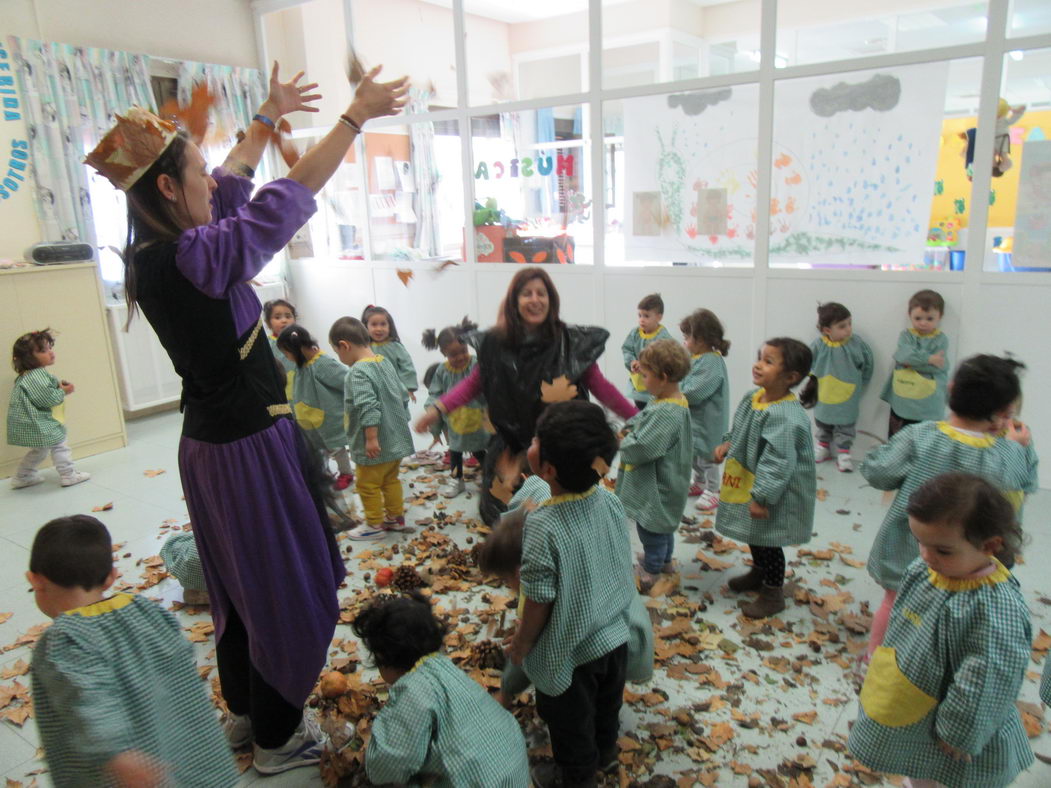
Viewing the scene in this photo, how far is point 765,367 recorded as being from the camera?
112 inches

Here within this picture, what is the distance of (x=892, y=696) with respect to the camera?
1.73m

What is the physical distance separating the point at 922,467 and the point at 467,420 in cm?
245

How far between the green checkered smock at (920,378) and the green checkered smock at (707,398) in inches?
46.1

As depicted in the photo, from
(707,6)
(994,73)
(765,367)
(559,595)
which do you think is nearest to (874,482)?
(765,367)

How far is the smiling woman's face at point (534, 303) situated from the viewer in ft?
9.00

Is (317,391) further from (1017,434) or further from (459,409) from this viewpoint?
(1017,434)

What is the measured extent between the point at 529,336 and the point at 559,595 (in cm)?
120

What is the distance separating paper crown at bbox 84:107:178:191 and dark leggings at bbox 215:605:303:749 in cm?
123

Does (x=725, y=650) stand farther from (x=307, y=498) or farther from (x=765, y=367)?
(x=307, y=498)

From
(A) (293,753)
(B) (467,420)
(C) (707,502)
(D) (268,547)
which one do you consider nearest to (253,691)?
(A) (293,753)

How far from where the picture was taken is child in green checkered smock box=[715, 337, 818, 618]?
282 centimetres

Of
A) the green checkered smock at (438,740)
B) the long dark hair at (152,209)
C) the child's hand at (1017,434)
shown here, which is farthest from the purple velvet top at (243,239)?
the child's hand at (1017,434)

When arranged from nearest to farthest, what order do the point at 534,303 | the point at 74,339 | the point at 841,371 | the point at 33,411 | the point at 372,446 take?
the point at 534,303 → the point at 372,446 → the point at 841,371 → the point at 33,411 → the point at 74,339

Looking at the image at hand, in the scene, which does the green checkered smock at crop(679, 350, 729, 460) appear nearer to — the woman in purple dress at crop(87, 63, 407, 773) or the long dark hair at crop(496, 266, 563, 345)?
the long dark hair at crop(496, 266, 563, 345)
